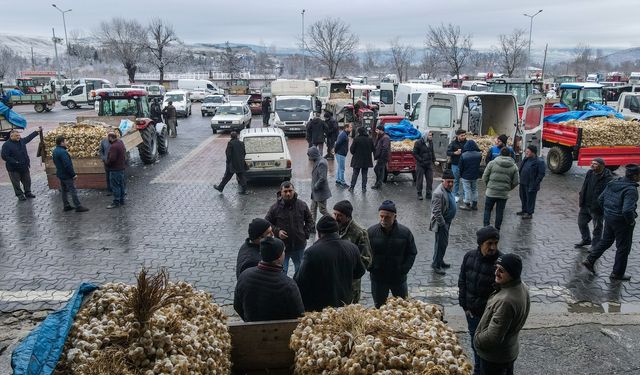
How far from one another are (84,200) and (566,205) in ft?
38.2

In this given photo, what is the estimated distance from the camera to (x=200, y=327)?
3584 mm

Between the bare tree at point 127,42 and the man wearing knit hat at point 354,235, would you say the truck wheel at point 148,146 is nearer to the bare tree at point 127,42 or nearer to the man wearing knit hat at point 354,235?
the man wearing knit hat at point 354,235

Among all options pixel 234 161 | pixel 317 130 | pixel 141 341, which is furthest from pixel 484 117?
pixel 141 341

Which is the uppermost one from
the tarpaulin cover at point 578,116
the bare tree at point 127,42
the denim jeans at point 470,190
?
the bare tree at point 127,42

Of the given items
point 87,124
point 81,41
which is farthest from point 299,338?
point 81,41

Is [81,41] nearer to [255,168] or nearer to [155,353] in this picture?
[255,168]

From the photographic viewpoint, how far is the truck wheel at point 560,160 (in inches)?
607

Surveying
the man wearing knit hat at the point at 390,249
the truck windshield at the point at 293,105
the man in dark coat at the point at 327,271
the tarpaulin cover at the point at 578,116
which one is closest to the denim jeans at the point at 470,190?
the man wearing knit hat at the point at 390,249

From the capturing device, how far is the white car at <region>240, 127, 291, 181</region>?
45.3 ft

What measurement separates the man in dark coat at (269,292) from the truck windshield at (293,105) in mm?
20711

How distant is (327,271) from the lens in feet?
16.2

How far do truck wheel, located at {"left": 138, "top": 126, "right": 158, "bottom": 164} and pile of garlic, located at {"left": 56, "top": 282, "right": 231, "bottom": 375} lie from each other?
13749 mm

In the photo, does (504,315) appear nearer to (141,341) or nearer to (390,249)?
(390,249)

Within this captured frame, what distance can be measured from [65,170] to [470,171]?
29.2ft
